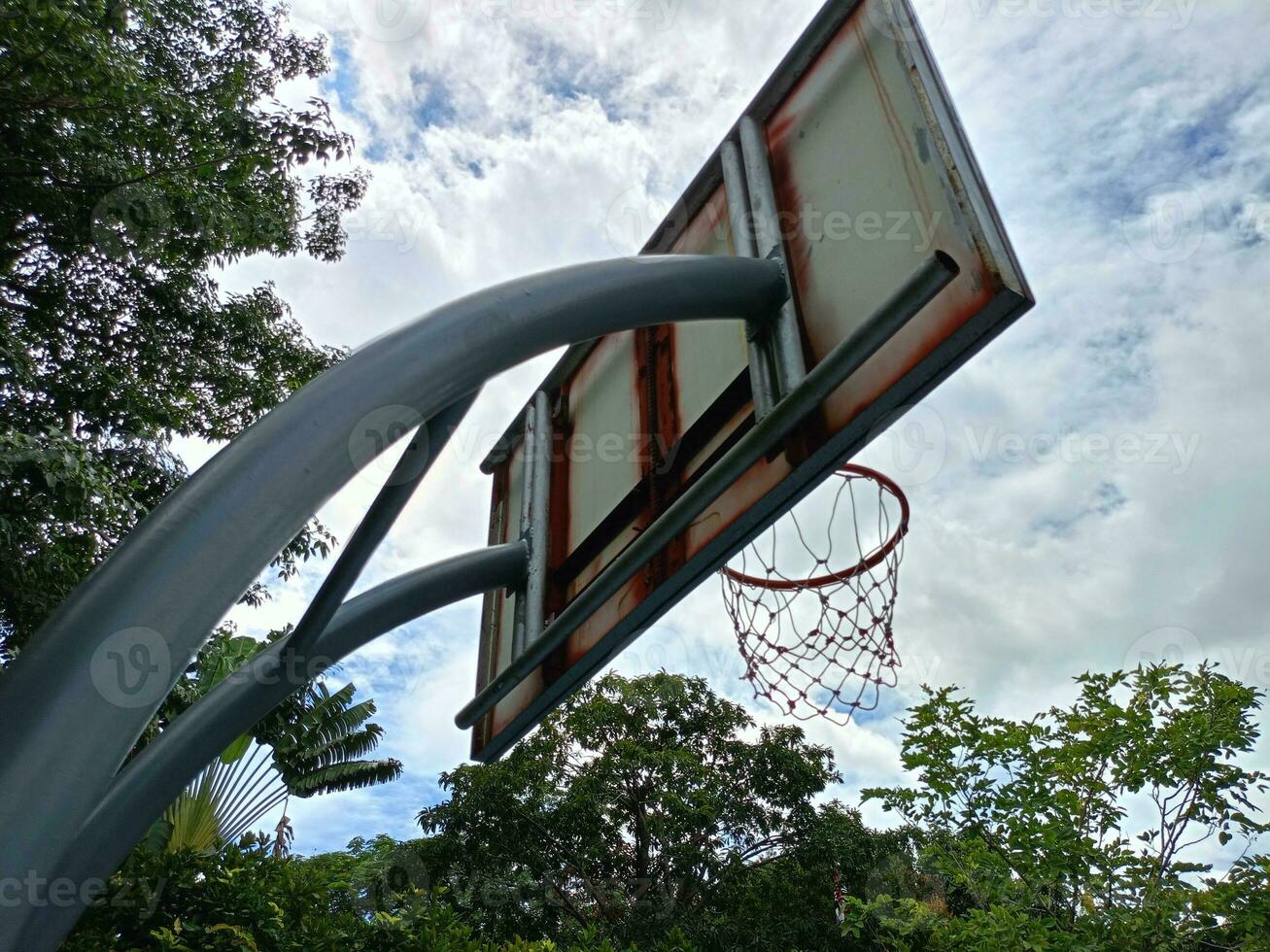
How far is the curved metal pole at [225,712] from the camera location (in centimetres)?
164

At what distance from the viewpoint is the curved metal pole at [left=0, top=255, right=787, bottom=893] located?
55.2 inches

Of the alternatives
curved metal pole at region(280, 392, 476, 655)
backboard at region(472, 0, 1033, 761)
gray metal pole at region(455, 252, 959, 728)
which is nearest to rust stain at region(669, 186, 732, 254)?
backboard at region(472, 0, 1033, 761)

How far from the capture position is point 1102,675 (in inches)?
346

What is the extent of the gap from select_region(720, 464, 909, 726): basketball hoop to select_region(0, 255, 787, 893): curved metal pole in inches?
107

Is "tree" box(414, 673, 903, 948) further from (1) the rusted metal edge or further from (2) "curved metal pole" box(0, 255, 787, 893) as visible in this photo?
(2) "curved metal pole" box(0, 255, 787, 893)

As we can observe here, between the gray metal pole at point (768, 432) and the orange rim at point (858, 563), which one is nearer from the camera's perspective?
the gray metal pole at point (768, 432)

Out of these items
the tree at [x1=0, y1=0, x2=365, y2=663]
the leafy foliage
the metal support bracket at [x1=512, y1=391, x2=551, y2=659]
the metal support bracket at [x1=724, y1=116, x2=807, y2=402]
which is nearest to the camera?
the metal support bracket at [x1=724, y1=116, x2=807, y2=402]

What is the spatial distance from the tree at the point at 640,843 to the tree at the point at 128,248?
643 centimetres

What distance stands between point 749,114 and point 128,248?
6.14 metres

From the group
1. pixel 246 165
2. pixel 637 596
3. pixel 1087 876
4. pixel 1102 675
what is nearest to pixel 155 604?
pixel 637 596

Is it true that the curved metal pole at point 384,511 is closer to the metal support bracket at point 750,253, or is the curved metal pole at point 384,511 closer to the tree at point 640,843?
the metal support bracket at point 750,253

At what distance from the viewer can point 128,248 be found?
711cm

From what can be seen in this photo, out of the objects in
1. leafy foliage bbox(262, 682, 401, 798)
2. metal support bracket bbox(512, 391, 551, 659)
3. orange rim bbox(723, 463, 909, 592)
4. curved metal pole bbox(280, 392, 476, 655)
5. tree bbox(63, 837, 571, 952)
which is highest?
leafy foliage bbox(262, 682, 401, 798)

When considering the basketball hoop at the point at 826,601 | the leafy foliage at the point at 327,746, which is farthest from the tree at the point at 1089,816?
the leafy foliage at the point at 327,746
